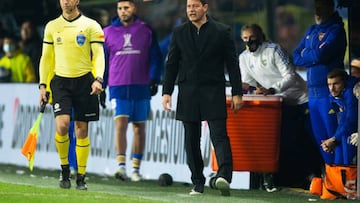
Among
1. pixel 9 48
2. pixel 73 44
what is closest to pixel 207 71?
pixel 73 44

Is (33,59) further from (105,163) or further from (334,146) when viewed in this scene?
(334,146)

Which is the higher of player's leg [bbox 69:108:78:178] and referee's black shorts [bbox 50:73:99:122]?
referee's black shorts [bbox 50:73:99:122]

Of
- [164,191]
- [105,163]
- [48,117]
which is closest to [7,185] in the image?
[164,191]

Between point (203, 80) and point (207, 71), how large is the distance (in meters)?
0.10

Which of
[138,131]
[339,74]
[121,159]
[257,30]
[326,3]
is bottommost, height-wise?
[121,159]

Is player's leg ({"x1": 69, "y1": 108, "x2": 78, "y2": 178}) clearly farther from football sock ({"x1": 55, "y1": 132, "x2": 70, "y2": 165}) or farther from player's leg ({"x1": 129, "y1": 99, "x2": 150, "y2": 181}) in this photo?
football sock ({"x1": 55, "y1": 132, "x2": 70, "y2": 165})

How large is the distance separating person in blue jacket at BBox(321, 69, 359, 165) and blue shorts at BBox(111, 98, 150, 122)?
375cm

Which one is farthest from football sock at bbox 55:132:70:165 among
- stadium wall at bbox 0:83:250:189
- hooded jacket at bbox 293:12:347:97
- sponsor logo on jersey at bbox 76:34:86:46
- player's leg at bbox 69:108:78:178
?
hooded jacket at bbox 293:12:347:97

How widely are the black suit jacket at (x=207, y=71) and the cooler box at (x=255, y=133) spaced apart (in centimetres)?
96

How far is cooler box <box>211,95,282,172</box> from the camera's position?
16438 mm

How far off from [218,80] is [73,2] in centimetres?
176

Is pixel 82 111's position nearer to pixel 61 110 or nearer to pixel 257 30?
pixel 61 110

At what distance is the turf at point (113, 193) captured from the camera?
14.1 m

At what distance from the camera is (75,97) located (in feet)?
51.8
